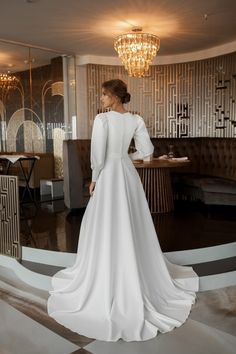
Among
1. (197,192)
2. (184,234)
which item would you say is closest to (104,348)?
(184,234)

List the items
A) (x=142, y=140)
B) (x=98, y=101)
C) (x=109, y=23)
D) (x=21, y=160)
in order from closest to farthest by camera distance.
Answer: (x=142, y=140) < (x=109, y=23) < (x=21, y=160) < (x=98, y=101)

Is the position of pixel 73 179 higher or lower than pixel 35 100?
lower

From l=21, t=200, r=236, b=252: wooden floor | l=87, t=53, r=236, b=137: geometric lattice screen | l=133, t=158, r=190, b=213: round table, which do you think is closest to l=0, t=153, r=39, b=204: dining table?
l=21, t=200, r=236, b=252: wooden floor

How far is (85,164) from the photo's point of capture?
577 centimetres

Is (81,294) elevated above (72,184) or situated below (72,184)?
below

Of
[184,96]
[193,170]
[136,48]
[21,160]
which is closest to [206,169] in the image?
[193,170]

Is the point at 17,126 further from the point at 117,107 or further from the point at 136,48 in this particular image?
the point at 117,107

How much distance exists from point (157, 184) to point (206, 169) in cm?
159

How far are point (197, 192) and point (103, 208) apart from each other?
330 cm

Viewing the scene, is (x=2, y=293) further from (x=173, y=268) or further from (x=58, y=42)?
(x=58, y=42)

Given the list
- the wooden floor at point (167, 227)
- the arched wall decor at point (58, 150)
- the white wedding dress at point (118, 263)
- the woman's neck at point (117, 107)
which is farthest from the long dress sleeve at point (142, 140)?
the arched wall decor at point (58, 150)

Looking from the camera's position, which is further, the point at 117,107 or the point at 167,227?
the point at 167,227

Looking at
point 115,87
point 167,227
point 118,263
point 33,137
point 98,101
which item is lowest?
point 167,227

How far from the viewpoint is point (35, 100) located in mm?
7234
